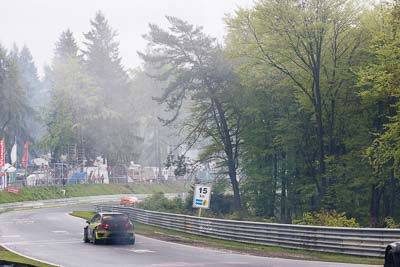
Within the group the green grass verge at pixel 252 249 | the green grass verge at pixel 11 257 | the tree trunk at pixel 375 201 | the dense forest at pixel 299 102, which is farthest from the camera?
the tree trunk at pixel 375 201

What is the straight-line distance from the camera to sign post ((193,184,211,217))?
33.9 m

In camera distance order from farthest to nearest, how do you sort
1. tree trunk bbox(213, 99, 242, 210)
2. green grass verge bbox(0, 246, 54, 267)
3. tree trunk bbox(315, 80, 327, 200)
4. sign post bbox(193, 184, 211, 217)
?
tree trunk bbox(213, 99, 242, 210) → tree trunk bbox(315, 80, 327, 200) → sign post bbox(193, 184, 211, 217) → green grass verge bbox(0, 246, 54, 267)

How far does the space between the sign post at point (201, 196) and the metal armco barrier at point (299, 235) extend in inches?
31.9

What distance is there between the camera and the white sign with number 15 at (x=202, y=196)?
33938mm

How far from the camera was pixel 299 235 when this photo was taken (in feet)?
79.7

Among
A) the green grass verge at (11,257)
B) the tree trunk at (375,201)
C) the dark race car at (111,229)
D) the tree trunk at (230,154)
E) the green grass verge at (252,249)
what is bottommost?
the green grass verge at (11,257)

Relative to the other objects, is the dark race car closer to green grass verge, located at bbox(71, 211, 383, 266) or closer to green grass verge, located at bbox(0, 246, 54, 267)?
green grass verge, located at bbox(71, 211, 383, 266)

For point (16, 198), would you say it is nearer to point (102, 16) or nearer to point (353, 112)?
point (102, 16)

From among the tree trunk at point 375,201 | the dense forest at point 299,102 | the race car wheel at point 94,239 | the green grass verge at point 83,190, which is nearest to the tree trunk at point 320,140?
the dense forest at point 299,102

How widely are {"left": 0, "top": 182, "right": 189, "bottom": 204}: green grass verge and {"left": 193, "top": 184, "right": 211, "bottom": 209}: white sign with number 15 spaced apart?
3875 cm

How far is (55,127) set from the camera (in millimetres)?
95625

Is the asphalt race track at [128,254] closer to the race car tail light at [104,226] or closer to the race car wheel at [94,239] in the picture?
the race car wheel at [94,239]

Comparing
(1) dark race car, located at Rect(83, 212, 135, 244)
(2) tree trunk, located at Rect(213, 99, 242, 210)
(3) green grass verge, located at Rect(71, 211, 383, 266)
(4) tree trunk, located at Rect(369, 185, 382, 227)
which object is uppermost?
(2) tree trunk, located at Rect(213, 99, 242, 210)

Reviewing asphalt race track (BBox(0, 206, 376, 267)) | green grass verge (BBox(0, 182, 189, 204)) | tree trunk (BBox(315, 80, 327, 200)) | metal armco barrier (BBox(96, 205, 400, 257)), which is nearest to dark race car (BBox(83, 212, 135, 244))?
asphalt race track (BBox(0, 206, 376, 267))
